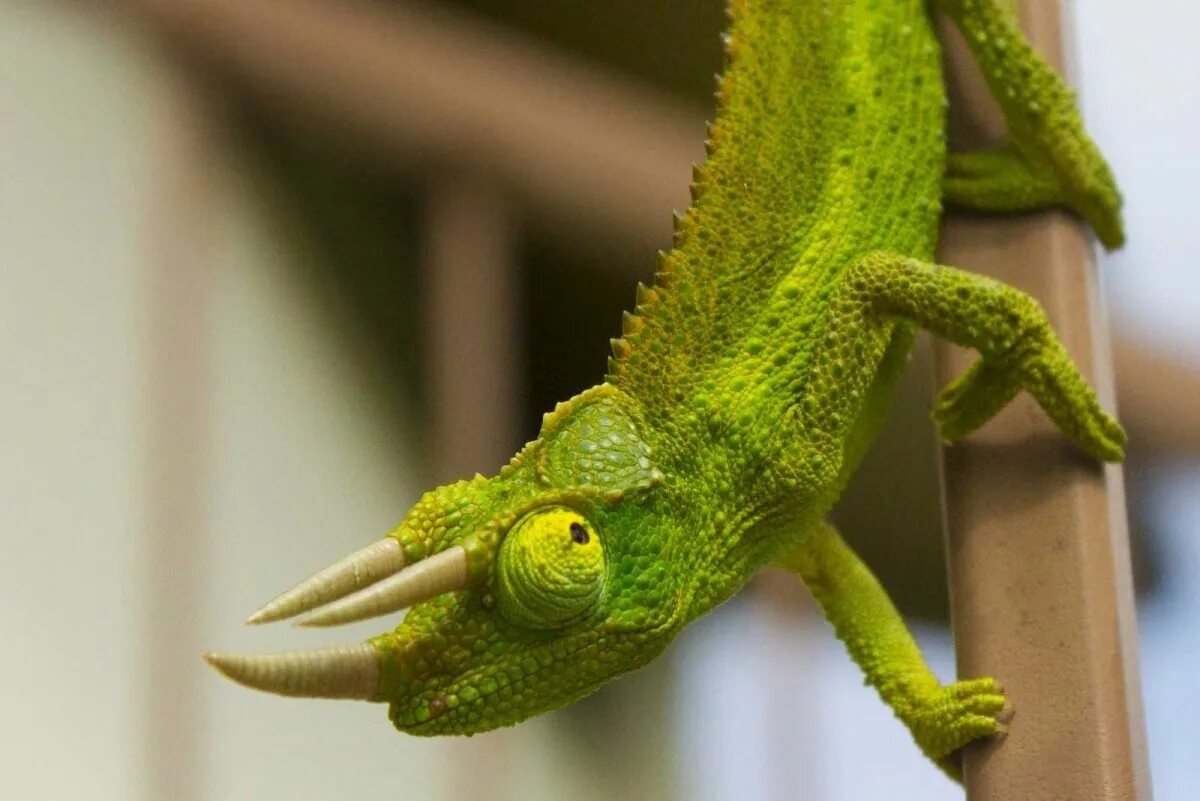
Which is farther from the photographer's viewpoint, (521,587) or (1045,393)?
(1045,393)

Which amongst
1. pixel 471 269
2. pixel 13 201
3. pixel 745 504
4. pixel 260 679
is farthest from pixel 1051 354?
pixel 13 201

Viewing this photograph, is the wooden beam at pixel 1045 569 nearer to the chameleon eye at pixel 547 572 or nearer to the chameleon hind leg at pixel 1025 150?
the chameleon hind leg at pixel 1025 150

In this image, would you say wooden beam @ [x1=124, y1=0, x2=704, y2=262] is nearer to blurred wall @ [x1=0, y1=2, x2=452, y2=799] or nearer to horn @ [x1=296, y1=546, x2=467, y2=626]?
blurred wall @ [x1=0, y1=2, x2=452, y2=799]

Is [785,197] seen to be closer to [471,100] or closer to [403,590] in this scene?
[403,590]

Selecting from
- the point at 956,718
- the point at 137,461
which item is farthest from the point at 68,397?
the point at 956,718

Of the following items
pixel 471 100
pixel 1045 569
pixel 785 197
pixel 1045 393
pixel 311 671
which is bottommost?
pixel 311 671
